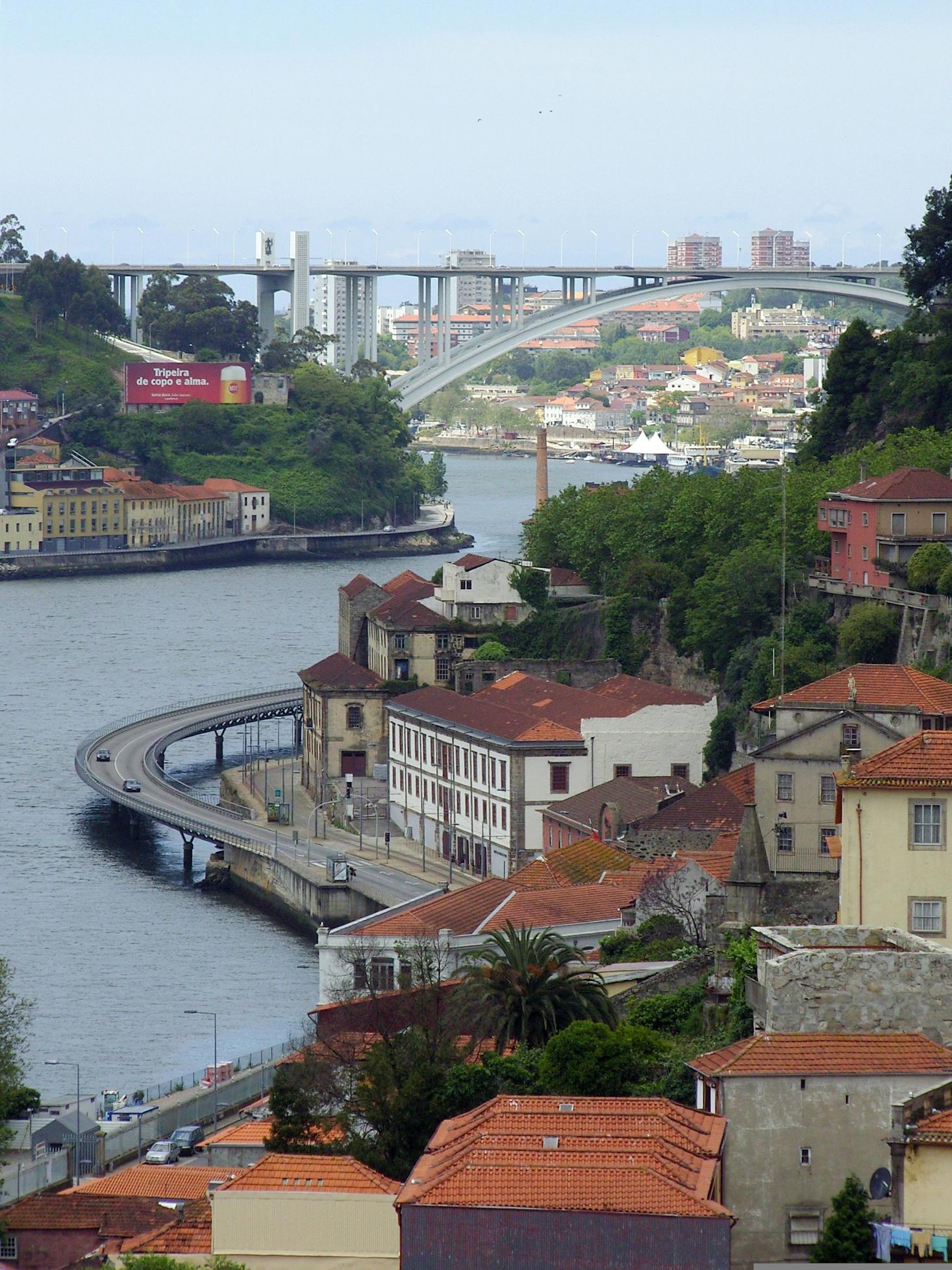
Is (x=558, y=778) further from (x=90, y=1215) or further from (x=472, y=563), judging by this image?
(x=90, y=1215)

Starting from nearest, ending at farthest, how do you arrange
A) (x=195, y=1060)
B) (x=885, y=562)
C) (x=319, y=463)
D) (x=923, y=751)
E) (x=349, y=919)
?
1. (x=923, y=751)
2. (x=195, y=1060)
3. (x=349, y=919)
4. (x=885, y=562)
5. (x=319, y=463)

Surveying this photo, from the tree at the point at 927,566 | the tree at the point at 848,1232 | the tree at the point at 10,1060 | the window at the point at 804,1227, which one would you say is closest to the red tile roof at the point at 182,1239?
the window at the point at 804,1227

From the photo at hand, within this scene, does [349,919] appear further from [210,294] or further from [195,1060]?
[210,294]

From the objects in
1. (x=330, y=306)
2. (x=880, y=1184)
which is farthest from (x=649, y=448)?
(x=880, y=1184)

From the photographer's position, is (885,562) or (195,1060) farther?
(885,562)

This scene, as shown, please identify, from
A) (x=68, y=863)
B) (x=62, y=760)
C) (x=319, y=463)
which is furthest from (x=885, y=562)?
(x=319, y=463)

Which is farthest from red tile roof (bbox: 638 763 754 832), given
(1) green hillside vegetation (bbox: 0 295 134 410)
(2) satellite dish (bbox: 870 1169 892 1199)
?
(1) green hillside vegetation (bbox: 0 295 134 410)

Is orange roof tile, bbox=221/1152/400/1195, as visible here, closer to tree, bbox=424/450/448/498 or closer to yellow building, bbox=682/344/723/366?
tree, bbox=424/450/448/498
